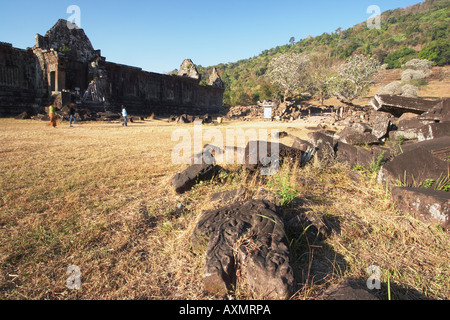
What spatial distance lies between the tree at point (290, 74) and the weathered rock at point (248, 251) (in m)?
34.8

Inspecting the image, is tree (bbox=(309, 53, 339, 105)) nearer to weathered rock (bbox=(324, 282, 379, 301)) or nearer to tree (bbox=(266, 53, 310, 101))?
tree (bbox=(266, 53, 310, 101))

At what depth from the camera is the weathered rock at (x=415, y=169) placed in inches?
141

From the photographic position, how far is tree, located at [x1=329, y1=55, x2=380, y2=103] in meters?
30.0

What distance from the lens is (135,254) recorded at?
2529mm

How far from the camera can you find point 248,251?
213 centimetres

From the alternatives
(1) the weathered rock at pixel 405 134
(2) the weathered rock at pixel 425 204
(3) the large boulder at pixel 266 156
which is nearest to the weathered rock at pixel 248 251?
(2) the weathered rock at pixel 425 204

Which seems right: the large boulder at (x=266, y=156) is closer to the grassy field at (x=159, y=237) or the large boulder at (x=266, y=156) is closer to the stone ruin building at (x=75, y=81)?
the grassy field at (x=159, y=237)

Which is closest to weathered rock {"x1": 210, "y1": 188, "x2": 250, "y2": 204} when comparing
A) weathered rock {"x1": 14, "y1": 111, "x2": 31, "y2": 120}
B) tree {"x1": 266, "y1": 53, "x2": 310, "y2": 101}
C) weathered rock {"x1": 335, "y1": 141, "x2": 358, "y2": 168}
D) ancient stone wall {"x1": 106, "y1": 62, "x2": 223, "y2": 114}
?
weathered rock {"x1": 335, "y1": 141, "x2": 358, "y2": 168}

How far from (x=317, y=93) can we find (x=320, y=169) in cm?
3914

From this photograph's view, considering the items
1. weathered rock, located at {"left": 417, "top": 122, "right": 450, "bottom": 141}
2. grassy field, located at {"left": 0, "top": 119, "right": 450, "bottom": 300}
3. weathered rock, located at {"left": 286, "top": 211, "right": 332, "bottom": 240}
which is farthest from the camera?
weathered rock, located at {"left": 417, "top": 122, "right": 450, "bottom": 141}

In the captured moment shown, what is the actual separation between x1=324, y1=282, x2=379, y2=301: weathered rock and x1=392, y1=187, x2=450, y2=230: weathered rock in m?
1.75
